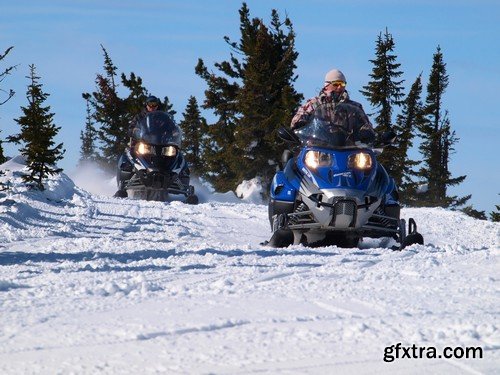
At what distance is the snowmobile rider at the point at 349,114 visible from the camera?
9.27 m

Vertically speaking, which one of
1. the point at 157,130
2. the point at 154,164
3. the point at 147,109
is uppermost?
the point at 147,109

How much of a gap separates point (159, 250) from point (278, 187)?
2385 mm

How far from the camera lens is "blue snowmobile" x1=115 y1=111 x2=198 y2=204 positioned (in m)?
16.8

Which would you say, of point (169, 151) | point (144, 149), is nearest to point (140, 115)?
point (144, 149)

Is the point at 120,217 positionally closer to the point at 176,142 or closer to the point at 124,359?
the point at 176,142

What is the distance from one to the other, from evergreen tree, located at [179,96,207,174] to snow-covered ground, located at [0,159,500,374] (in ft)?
113

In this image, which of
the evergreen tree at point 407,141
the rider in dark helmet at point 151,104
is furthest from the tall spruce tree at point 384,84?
the rider in dark helmet at point 151,104

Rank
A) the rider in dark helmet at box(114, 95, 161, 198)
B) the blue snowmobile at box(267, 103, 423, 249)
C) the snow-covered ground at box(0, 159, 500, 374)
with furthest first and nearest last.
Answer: the rider in dark helmet at box(114, 95, 161, 198) → the blue snowmobile at box(267, 103, 423, 249) → the snow-covered ground at box(0, 159, 500, 374)

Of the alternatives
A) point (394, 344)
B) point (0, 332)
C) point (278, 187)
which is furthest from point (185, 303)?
point (278, 187)

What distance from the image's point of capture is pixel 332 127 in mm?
9234

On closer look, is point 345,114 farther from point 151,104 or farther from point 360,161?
point 151,104

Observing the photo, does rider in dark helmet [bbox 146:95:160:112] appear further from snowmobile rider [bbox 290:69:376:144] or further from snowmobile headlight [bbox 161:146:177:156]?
snowmobile rider [bbox 290:69:376:144]

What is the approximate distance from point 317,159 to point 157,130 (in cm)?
874

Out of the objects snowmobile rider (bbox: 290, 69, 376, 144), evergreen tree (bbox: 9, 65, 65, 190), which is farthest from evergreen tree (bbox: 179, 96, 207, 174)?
snowmobile rider (bbox: 290, 69, 376, 144)
